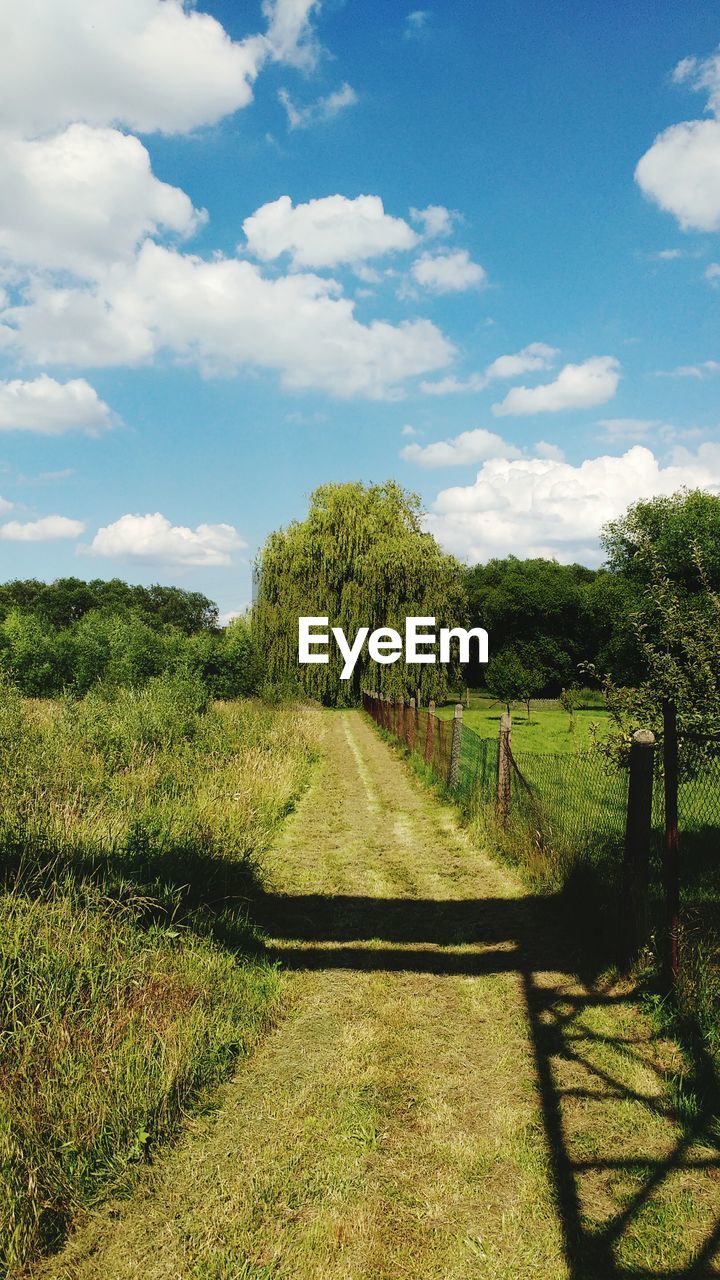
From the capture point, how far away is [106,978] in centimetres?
357

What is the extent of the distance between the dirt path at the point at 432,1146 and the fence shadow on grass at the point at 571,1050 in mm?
11

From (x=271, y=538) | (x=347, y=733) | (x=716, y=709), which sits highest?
(x=271, y=538)

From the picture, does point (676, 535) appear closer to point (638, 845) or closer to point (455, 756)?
point (455, 756)

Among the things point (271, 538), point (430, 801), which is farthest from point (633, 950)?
point (271, 538)

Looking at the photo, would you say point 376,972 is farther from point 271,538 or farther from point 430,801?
point 271,538

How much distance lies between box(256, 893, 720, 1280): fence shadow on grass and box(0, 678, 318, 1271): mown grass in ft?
2.65

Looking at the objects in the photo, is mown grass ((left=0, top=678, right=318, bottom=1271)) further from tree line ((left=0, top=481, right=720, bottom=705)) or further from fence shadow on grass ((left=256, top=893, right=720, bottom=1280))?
tree line ((left=0, top=481, right=720, bottom=705))

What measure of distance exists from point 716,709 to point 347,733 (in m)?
16.6

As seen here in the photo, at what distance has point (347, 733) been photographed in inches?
824

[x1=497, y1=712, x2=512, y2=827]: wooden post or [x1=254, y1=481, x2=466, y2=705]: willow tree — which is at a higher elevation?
[x1=254, y1=481, x2=466, y2=705]: willow tree

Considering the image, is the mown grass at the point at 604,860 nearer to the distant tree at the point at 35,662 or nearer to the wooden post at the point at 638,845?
the wooden post at the point at 638,845

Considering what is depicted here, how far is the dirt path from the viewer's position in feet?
7.80

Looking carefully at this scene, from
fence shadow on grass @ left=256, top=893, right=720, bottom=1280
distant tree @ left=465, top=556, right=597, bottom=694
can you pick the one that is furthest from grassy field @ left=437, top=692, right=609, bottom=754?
distant tree @ left=465, top=556, right=597, bottom=694

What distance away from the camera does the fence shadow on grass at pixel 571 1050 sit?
2459 millimetres
